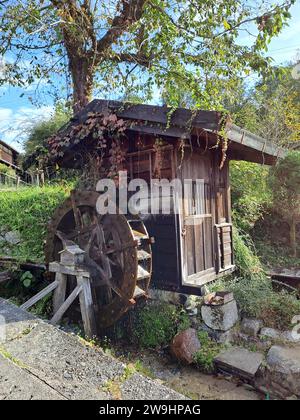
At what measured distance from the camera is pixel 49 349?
2.69 meters

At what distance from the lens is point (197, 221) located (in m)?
5.17

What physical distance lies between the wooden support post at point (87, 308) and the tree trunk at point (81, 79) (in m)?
3.70

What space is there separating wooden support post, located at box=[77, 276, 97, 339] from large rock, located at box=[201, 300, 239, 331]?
175 cm

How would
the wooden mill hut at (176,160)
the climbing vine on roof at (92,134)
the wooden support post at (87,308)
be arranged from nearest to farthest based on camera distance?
the wooden support post at (87,308) → the wooden mill hut at (176,160) → the climbing vine on roof at (92,134)

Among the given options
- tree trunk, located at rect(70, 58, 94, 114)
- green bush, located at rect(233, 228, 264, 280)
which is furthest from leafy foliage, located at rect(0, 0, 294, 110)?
green bush, located at rect(233, 228, 264, 280)

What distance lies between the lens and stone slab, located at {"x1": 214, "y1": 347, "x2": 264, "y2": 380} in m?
3.96

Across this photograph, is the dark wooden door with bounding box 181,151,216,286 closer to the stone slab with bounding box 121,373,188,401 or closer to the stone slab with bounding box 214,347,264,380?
the stone slab with bounding box 214,347,264,380

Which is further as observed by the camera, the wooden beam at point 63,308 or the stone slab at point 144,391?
the wooden beam at point 63,308

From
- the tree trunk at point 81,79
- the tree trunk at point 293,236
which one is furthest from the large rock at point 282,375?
the tree trunk at point 81,79

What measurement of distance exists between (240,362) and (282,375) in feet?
1.72

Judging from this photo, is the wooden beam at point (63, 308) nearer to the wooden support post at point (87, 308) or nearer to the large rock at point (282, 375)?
the wooden support post at point (87, 308)

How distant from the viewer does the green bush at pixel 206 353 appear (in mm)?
4230

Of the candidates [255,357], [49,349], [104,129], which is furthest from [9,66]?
[255,357]

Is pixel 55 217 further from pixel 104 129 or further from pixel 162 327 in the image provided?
pixel 162 327
